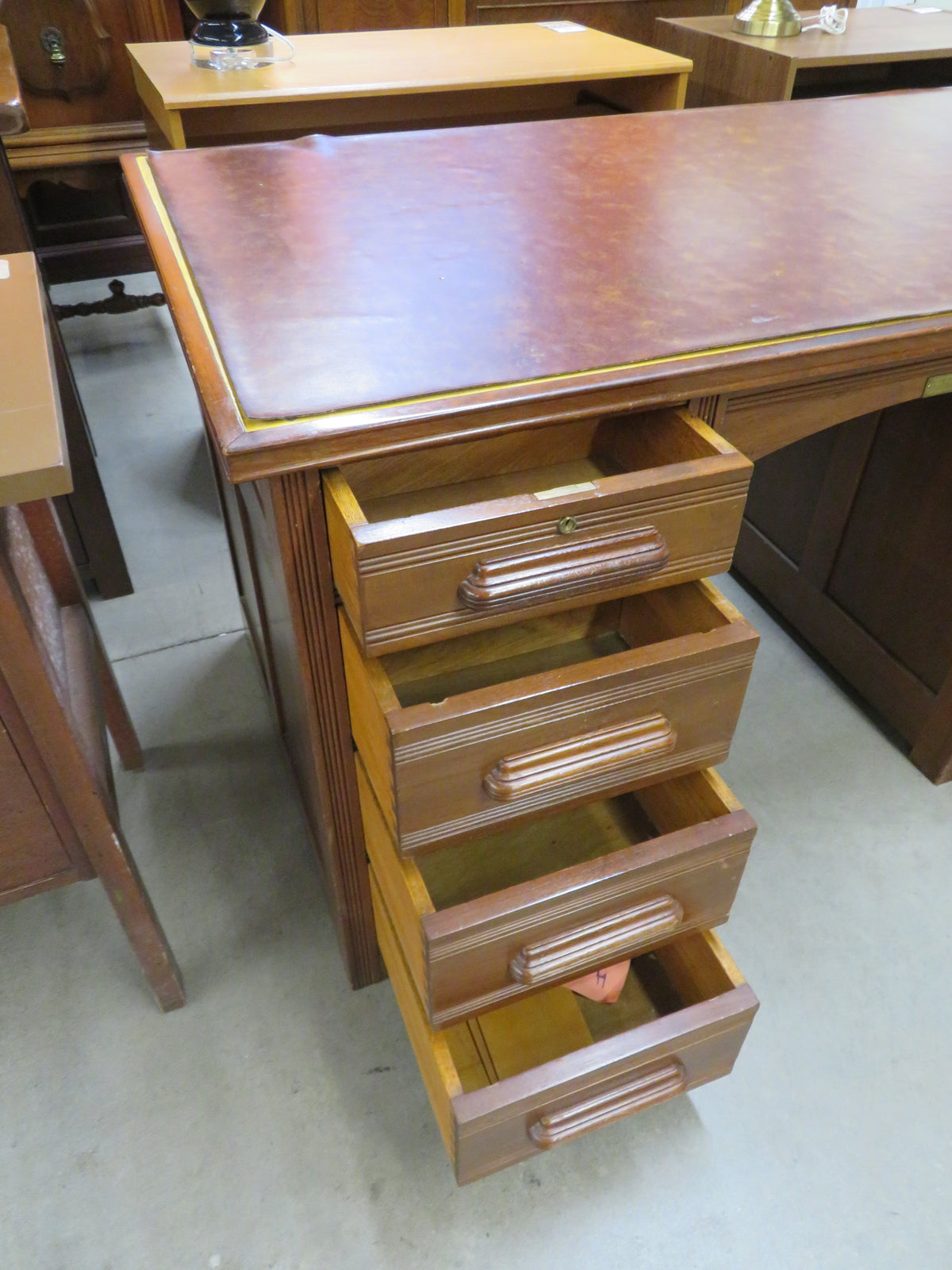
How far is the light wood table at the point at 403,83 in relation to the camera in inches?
60.8

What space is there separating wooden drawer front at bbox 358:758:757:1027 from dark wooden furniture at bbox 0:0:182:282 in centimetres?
236

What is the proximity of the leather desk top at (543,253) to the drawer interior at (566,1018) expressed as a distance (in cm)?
59

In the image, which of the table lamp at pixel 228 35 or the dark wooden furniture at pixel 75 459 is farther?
the table lamp at pixel 228 35

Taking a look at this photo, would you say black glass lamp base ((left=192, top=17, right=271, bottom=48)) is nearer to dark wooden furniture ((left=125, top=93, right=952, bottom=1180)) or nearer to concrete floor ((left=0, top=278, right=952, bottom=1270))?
dark wooden furniture ((left=125, top=93, right=952, bottom=1180))

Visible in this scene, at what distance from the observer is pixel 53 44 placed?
240cm

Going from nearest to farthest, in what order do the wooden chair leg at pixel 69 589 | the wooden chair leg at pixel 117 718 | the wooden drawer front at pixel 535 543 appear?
the wooden drawer front at pixel 535 543
the wooden chair leg at pixel 69 589
the wooden chair leg at pixel 117 718

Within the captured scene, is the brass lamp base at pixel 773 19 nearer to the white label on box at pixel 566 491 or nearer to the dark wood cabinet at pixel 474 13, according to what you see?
the dark wood cabinet at pixel 474 13

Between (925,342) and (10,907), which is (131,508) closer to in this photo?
(10,907)

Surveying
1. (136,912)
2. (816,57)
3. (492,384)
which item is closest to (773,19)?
(816,57)

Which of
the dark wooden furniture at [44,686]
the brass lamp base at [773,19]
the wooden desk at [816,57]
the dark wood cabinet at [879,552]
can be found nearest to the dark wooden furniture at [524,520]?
the dark wooden furniture at [44,686]

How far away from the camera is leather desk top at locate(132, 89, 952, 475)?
0.73m

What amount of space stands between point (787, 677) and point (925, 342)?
86 cm

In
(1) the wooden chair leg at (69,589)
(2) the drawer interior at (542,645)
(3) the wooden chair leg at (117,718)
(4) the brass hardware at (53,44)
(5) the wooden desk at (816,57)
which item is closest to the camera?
(2) the drawer interior at (542,645)

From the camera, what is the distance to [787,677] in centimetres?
161
